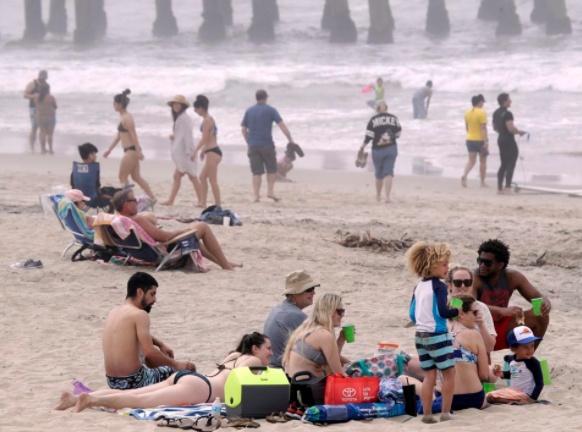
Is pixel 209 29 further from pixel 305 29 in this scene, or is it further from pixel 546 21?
pixel 546 21

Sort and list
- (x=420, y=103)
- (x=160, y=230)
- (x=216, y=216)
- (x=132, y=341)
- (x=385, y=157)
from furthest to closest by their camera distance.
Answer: (x=420, y=103) → (x=385, y=157) → (x=216, y=216) → (x=160, y=230) → (x=132, y=341)

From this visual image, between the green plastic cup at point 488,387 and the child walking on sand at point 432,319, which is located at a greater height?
the child walking on sand at point 432,319

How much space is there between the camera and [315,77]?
3831 cm

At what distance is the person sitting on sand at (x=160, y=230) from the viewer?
27.7ft

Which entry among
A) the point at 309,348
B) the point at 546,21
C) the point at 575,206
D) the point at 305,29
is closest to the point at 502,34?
the point at 546,21

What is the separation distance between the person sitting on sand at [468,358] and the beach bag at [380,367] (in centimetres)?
32

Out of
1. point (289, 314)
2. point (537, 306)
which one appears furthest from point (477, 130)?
point (289, 314)

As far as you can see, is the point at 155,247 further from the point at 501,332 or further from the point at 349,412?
the point at 349,412

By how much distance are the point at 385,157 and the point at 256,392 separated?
30.2ft

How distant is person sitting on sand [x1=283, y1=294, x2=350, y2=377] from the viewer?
521cm

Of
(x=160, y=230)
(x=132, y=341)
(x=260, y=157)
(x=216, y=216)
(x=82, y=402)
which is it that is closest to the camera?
(x=82, y=402)

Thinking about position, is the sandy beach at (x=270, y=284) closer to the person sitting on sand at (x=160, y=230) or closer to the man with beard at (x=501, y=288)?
the person sitting on sand at (x=160, y=230)

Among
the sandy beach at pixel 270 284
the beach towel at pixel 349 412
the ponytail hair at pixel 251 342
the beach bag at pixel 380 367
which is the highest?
the ponytail hair at pixel 251 342

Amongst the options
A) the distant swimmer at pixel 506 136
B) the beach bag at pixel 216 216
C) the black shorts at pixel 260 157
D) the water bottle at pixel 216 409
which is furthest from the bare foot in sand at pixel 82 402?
the distant swimmer at pixel 506 136
